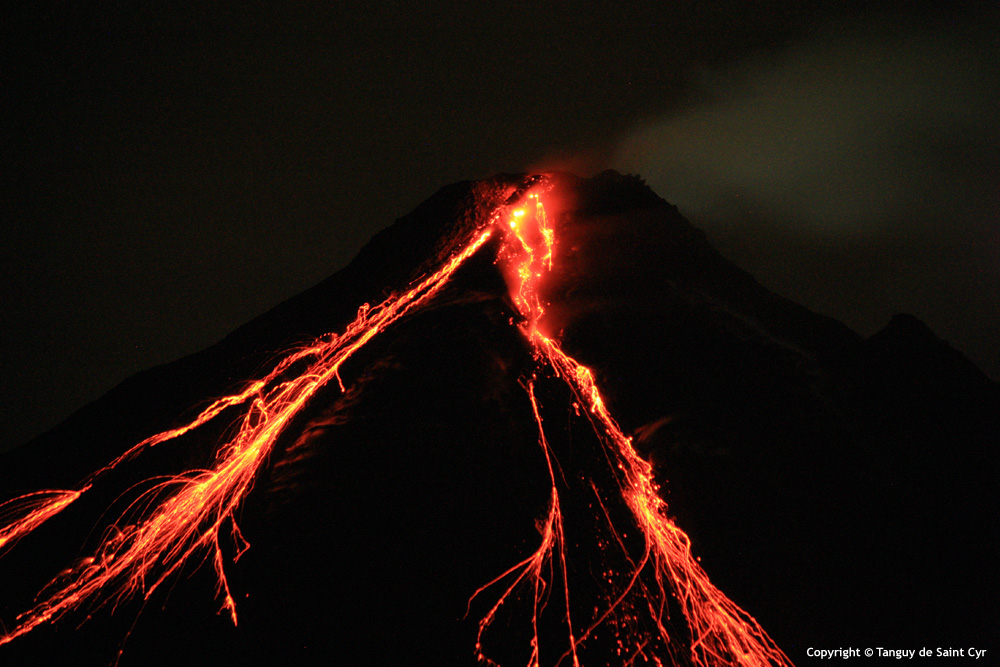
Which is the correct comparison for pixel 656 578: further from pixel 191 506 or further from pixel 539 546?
pixel 191 506

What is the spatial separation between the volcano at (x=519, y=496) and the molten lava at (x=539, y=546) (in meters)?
0.02

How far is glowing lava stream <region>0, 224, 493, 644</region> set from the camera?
13.1 ft

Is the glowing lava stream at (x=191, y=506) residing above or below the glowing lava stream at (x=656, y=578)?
above

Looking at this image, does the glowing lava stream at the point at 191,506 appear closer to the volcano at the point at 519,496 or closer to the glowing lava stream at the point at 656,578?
the volcano at the point at 519,496

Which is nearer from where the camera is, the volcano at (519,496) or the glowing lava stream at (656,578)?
the volcano at (519,496)

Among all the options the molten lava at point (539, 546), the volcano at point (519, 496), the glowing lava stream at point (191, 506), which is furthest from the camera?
the glowing lava stream at point (191, 506)

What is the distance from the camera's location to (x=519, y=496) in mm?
4402

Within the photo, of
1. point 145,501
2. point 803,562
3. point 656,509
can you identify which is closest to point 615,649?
point 656,509

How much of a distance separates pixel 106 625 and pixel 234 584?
3.21ft

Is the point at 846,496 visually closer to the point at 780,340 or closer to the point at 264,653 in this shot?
the point at 780,340

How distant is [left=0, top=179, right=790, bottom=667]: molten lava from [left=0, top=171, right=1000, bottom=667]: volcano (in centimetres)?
2

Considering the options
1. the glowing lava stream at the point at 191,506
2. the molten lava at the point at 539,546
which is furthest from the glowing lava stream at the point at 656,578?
the glowing lava stream at the point at 191,506

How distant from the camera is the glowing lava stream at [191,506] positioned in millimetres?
4004


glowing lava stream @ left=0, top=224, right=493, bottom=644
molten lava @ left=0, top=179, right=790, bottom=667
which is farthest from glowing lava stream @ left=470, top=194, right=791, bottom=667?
glowing lava stream @ left=0, top=224, right=493, bottom=644
